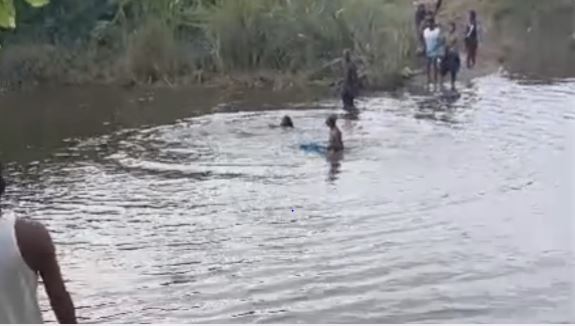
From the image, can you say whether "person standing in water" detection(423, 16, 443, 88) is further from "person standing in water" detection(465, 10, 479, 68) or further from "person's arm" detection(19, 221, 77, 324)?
"person's arm" detection(19, 221, 77, 324)

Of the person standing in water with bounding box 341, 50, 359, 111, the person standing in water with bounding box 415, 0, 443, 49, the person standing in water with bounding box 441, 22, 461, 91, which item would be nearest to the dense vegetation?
the person standing in water with bounding box 415, 0, 443, 49

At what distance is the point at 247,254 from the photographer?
11945 millimetres

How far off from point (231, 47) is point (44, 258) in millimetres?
24910

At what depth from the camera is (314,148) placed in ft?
59.0

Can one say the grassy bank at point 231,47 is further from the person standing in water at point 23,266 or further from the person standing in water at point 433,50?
the person standing in water at point 23,266

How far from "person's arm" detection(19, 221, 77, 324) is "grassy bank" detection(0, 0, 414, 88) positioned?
22.2 metres

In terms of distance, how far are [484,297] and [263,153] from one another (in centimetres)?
831

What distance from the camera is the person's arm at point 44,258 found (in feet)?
14.3

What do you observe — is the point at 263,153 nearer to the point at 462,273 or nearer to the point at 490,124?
the point at 490,124

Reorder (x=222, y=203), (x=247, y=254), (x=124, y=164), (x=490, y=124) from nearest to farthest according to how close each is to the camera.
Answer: (x=247, y=254)
(x=222, y=203)
(x=124, y=164)
(x=490, y=124)

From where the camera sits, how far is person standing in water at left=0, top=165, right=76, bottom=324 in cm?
435

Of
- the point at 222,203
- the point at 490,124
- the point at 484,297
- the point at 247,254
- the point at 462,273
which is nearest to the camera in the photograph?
the point at 484,297

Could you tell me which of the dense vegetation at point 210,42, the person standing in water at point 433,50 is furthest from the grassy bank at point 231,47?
the person standing in water at point 433,50

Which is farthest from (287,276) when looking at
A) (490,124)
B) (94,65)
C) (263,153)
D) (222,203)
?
(94,65)
